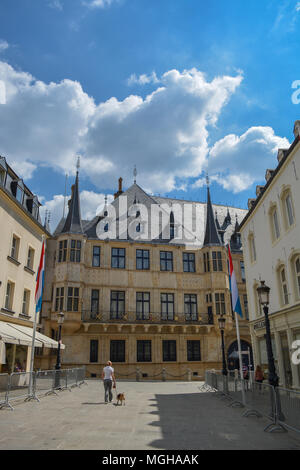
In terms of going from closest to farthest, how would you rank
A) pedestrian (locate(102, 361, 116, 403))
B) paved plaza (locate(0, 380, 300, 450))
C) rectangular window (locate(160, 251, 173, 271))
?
paved plaza (locate(0, 380, 300, 450)) → pedestrian (locate(102, 361, 116, 403)) → rectangular window (locate(160, 251, 173, 271))

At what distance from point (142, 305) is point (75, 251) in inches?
320

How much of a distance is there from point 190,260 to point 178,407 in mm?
23235

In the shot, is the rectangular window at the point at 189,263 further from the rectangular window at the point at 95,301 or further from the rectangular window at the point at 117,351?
the rectangular window at the point at 117,351

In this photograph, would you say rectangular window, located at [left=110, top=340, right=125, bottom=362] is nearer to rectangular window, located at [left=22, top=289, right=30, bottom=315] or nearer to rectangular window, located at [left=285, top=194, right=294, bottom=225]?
rectangular window, located at [left=22, top=289, right=30, bottom=315]

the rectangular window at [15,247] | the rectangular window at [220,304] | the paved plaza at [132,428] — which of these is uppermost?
the rectangular window at [15,247]

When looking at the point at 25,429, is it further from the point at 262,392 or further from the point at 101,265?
the point at 101,265

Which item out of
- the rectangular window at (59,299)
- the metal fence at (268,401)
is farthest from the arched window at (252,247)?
the rectangular window at (59,299)

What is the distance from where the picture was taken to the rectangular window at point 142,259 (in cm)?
3499

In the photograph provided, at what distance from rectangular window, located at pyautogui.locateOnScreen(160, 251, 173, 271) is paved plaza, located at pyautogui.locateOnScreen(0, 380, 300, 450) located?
21552 mm

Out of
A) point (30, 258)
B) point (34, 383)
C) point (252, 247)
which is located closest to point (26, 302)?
point (30, 258)

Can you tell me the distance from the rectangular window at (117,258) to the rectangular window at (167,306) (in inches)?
196

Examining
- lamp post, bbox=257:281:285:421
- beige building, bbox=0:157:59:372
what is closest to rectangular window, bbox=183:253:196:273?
beige building, bbox=0:157:59:372

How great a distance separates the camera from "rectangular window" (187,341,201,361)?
33156 mm

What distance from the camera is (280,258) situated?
18.1 m
